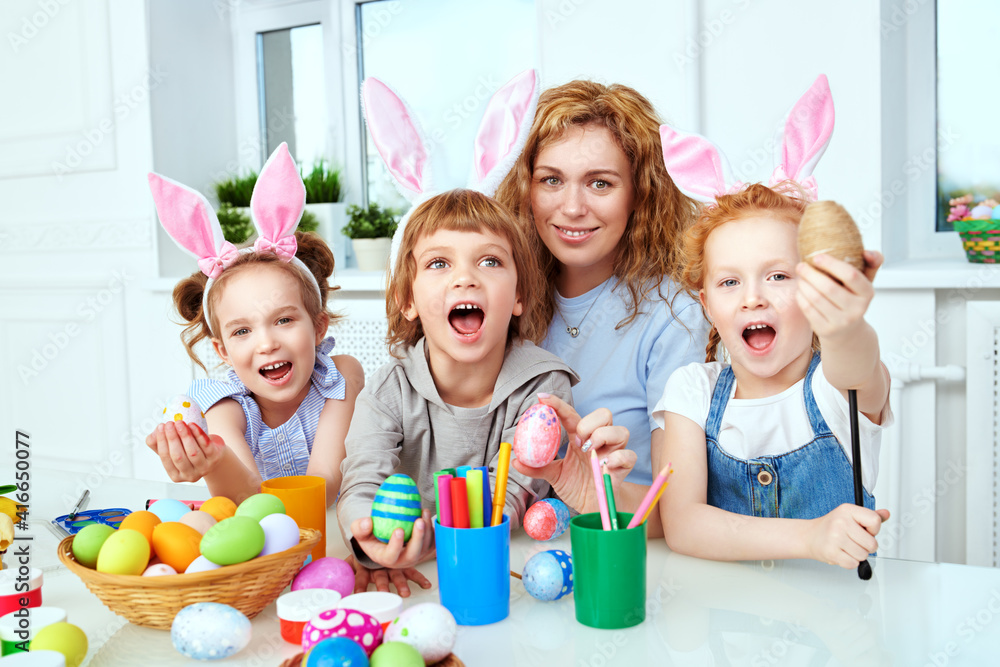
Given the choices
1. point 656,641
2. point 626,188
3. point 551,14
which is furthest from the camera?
point 551,14

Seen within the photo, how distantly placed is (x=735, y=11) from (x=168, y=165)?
189cm

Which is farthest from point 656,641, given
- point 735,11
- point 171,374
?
point 171,374

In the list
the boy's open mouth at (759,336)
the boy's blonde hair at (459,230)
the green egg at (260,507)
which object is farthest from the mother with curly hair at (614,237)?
the green egg at (260,507)

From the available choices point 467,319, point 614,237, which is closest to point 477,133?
point 467,319

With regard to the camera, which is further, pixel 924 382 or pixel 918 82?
pixel 918 82

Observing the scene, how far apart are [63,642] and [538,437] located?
484 mm

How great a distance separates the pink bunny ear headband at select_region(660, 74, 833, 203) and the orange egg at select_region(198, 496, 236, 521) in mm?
667

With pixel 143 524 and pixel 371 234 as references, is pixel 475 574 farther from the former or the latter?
pixel 371 234

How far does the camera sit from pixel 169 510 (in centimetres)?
92

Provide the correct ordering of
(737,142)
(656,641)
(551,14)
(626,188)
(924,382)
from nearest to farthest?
(656,641)
(626,188)
(924,382)
(737,142)
(551,14)

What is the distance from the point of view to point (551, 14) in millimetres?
2336

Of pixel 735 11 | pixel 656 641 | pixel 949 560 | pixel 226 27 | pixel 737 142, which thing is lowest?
pixel 949 560

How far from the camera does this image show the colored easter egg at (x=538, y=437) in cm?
91

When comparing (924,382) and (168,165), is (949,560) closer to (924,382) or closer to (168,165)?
(924,382)
